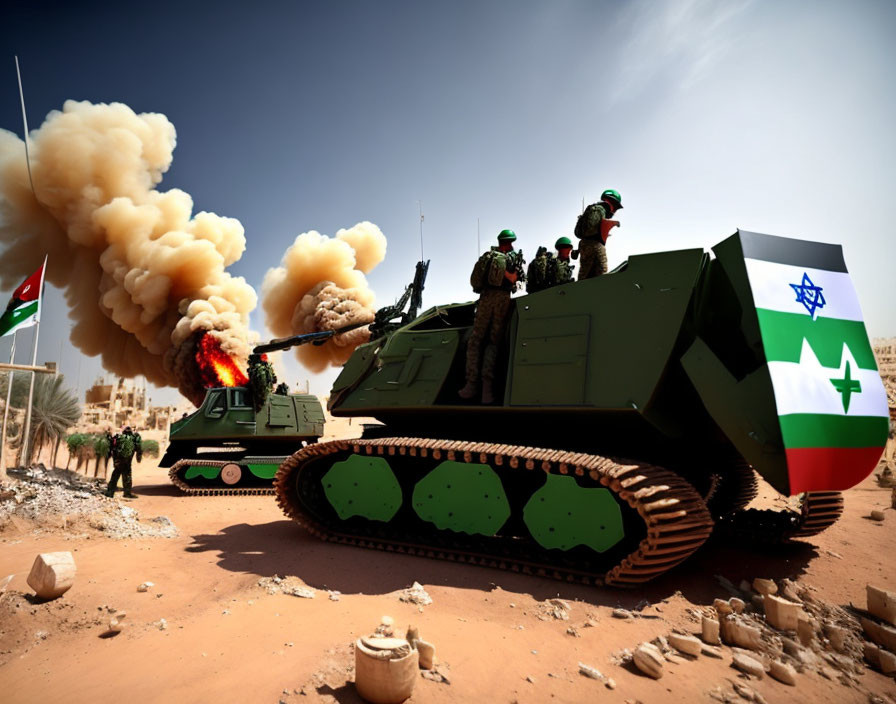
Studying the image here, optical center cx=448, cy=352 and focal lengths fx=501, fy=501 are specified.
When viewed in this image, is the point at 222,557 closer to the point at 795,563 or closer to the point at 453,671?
the point at 453,671

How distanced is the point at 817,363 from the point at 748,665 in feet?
9.54

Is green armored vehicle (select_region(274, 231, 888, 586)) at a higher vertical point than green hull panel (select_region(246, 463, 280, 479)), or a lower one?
higher

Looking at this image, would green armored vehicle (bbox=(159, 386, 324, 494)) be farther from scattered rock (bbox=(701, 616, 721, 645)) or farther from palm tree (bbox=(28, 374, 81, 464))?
scattered rock (bbox=(701, 616, 721, 645))

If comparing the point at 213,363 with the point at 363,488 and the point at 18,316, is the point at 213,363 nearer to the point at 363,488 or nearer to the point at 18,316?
the point at 18,316

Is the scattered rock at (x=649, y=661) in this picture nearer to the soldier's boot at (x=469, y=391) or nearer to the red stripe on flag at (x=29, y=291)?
the soldier's boot at (x=469, y=391)

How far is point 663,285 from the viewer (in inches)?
212

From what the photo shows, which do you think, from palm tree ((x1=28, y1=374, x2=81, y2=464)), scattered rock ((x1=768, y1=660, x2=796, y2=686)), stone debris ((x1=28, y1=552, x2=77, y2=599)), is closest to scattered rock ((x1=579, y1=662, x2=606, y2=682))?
scattered rock ((x1=768, y1=660, x2=796, y2=686))

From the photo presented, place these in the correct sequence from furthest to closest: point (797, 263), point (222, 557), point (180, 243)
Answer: point (180, 243)
point (222, 557)
point (797, 263)

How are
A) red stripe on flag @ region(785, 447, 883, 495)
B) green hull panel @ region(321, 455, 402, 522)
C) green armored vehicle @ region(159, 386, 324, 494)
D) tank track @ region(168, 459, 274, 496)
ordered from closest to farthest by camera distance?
red stripe on flag @ region(785, 447, 883, 495), green hull panel @ region(321, 455, 402, 522), tank track @ region(168, 459, 274, 496), green armored vehicle @ region(159, 386, 324, 494)

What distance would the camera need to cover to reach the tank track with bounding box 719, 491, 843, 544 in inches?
237

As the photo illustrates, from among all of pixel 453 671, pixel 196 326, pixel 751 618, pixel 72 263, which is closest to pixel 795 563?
pixel 751 618

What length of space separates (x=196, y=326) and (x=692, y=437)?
20.9 meters

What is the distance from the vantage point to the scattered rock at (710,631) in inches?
147

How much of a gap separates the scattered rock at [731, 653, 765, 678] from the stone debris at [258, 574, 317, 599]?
350 cm
